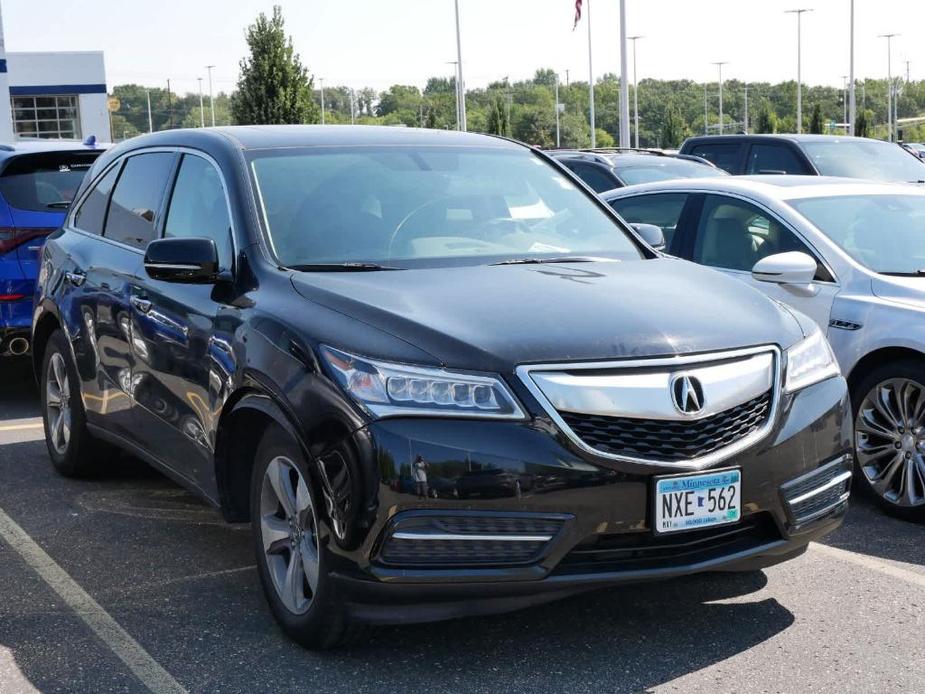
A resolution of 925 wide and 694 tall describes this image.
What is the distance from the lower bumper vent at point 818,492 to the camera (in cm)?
400

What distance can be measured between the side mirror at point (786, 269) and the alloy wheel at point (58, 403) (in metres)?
3.46

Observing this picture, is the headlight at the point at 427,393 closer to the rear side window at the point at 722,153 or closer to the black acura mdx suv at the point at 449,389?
the black acura mdx suv at the point at 449,389

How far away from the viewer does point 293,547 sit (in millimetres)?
4156

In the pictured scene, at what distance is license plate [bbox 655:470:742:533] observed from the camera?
146 inches

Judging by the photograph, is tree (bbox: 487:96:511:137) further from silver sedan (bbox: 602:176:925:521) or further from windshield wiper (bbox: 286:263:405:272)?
windshield wiper (bbox: 286:263:405:272)

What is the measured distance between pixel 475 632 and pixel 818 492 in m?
1.22

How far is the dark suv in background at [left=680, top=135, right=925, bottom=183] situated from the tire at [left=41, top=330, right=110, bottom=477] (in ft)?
30.9

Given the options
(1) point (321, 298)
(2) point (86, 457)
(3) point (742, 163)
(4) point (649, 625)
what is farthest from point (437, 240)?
(3) point (742, 163)

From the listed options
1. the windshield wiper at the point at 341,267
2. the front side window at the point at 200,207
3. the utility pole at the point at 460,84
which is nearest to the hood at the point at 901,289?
the windshield wiper at the point at 341,267

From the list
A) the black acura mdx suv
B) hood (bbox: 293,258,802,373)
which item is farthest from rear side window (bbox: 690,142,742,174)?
hood (bbox: 293,258,802,373)

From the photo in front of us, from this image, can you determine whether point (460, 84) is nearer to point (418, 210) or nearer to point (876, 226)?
point (876, 226)

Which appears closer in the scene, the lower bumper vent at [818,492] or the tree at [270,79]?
the lower bumper vent at [818,492]

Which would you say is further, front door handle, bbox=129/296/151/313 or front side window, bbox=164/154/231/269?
front door handle, bbox=129/296/151/313

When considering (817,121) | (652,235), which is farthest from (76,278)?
(817,121)
